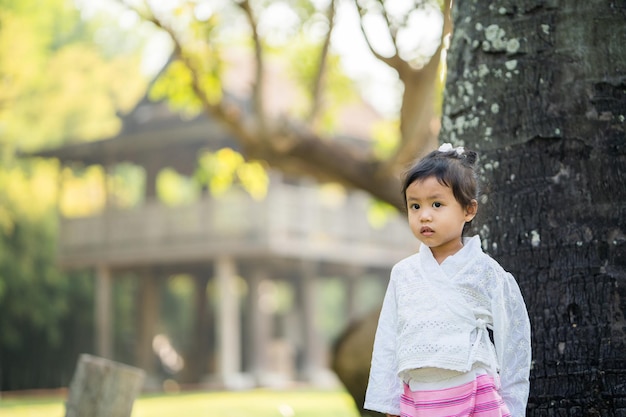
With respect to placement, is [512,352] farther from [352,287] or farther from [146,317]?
[352,287]

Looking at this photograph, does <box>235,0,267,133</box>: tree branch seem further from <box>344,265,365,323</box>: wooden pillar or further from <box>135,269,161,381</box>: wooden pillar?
<box>344,265,365,323</box>: wooden pillar

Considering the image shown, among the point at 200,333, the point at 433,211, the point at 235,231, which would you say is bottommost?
the point at 200,333

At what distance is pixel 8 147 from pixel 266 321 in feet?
36.1

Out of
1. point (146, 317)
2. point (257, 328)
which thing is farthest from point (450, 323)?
point (146, 317)

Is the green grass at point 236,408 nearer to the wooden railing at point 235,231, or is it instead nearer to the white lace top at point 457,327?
the wooden railing at point 235,231

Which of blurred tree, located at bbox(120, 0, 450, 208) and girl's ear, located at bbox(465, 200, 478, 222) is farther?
blurred tree, located at bbox(120, 0, 450, 208)

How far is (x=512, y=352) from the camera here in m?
3.78

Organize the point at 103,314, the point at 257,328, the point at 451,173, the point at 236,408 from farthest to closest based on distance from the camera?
1. the point at 103,314
2. the point at 257,328
3. the point at 236,408
4. the point at 451,173

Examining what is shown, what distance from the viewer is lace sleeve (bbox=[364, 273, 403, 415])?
3.88m

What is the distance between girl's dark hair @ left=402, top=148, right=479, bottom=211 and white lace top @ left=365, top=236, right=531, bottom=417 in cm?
18

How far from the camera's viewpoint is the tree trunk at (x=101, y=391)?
20.7 ft

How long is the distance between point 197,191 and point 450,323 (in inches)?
954

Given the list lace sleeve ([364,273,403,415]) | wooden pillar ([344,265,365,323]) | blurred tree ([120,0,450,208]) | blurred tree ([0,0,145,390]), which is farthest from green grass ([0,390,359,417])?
blurred tree ([0,0,145,390])

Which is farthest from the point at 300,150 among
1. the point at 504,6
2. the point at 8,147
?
the point at 8,147
